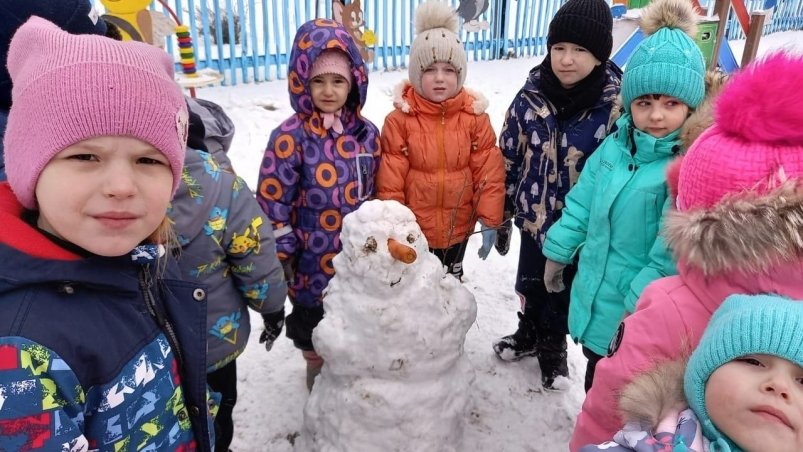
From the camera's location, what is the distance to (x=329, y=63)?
247 centimetres

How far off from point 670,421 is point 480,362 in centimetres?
207

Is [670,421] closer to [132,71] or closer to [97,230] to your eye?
[97,230]

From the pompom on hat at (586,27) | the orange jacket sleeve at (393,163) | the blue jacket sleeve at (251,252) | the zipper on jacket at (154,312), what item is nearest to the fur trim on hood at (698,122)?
the pompom on hat at (586,27)

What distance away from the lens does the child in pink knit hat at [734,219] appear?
1.20m

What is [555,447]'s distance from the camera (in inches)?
102

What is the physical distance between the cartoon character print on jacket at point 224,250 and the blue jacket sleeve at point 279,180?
1.70ft

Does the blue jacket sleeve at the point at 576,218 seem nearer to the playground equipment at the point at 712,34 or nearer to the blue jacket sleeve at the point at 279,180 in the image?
the playground equipment at the point at 712,34

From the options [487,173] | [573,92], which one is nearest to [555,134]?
[573,92]

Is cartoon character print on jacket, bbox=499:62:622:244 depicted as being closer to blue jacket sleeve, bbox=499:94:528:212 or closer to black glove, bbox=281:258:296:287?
blue jacket sleeve, bbox=499:94:528:212

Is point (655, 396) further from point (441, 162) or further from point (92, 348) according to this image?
point (441, 162)

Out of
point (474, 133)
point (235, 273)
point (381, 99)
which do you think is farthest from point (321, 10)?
point (235, 273)

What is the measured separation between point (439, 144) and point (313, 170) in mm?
681

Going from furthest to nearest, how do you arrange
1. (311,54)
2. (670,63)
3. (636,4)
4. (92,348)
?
1. (636,4)
2. (311,54)
3. (670,63)
4. (92,348)

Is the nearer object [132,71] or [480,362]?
[132,71]
